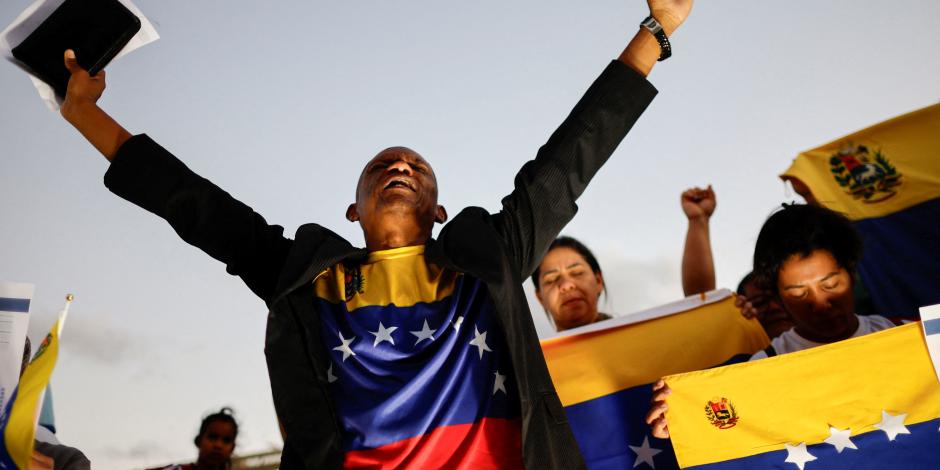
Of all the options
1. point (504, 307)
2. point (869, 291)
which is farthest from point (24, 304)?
point (869, 291)

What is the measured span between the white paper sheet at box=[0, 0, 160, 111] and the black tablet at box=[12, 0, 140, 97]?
0.02 metres

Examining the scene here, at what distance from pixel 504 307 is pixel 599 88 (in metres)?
0.97

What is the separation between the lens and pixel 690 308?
14.0 ft

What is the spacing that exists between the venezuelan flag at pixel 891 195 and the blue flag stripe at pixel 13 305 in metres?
4.53

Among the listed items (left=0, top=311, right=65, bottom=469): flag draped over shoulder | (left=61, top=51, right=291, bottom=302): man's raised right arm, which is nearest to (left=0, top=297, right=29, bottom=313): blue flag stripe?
(left=0, top=311, right=65, bottom=469): flag draped over shoulder

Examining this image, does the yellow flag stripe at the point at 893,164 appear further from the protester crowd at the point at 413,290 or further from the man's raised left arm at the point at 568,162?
the man's raised left arm at the point at 568,162

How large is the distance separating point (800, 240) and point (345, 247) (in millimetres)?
2223

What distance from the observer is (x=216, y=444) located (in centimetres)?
639

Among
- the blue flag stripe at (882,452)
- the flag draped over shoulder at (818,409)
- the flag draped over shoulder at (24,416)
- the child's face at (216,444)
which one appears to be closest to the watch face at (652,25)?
the flag draped over shoulder at (818,409)

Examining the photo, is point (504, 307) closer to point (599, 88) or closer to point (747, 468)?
point (599, 88)

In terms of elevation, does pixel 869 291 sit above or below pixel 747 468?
above

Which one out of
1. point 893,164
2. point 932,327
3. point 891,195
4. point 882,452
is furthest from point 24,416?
point 893,164

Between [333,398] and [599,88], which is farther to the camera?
[599,88]

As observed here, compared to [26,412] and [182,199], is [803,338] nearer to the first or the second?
[182,199]
